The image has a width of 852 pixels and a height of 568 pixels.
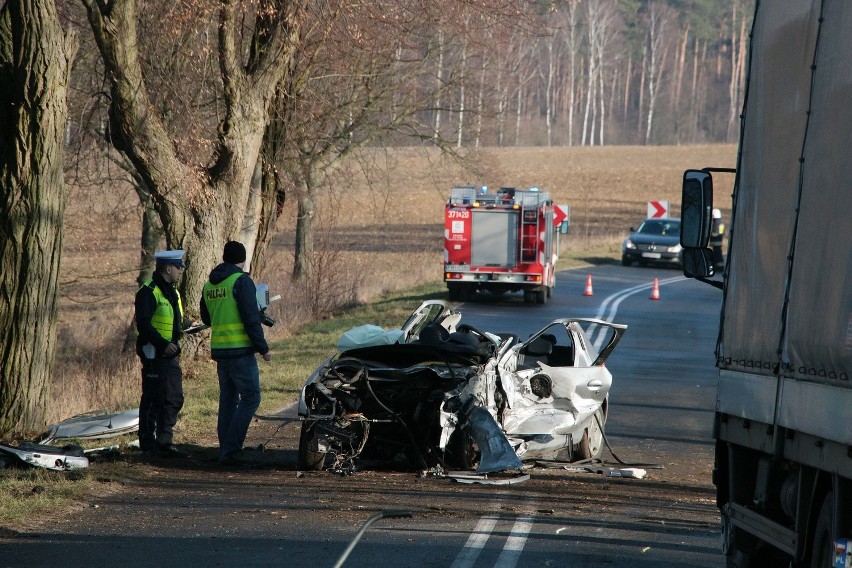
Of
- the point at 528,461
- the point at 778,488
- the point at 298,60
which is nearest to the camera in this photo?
the point at 778,488

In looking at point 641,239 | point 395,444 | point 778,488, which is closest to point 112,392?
point 395,444

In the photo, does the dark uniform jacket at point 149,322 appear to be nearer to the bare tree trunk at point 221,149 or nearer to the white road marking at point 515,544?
the white road marking at point 515,544

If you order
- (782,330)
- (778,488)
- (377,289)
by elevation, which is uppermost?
(782,330)

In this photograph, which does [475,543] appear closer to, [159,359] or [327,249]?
[159,359]

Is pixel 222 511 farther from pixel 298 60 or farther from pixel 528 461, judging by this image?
pixel 298 60

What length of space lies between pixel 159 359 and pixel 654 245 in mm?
31390

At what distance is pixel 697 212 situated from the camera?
22.4 ft

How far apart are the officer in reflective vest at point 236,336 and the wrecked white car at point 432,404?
62cm

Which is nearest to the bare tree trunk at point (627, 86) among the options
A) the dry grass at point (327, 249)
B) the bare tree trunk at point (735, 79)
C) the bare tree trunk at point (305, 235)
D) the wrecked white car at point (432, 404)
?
the bare tree trunk at point (735, 79)

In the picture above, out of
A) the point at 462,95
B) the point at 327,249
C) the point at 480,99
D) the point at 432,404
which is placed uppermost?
the point at 462,95

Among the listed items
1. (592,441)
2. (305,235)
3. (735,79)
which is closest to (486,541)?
(592,441)

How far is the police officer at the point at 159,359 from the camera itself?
1067 centimetres

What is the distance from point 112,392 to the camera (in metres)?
14.6

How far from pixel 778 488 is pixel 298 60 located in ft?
47.3
